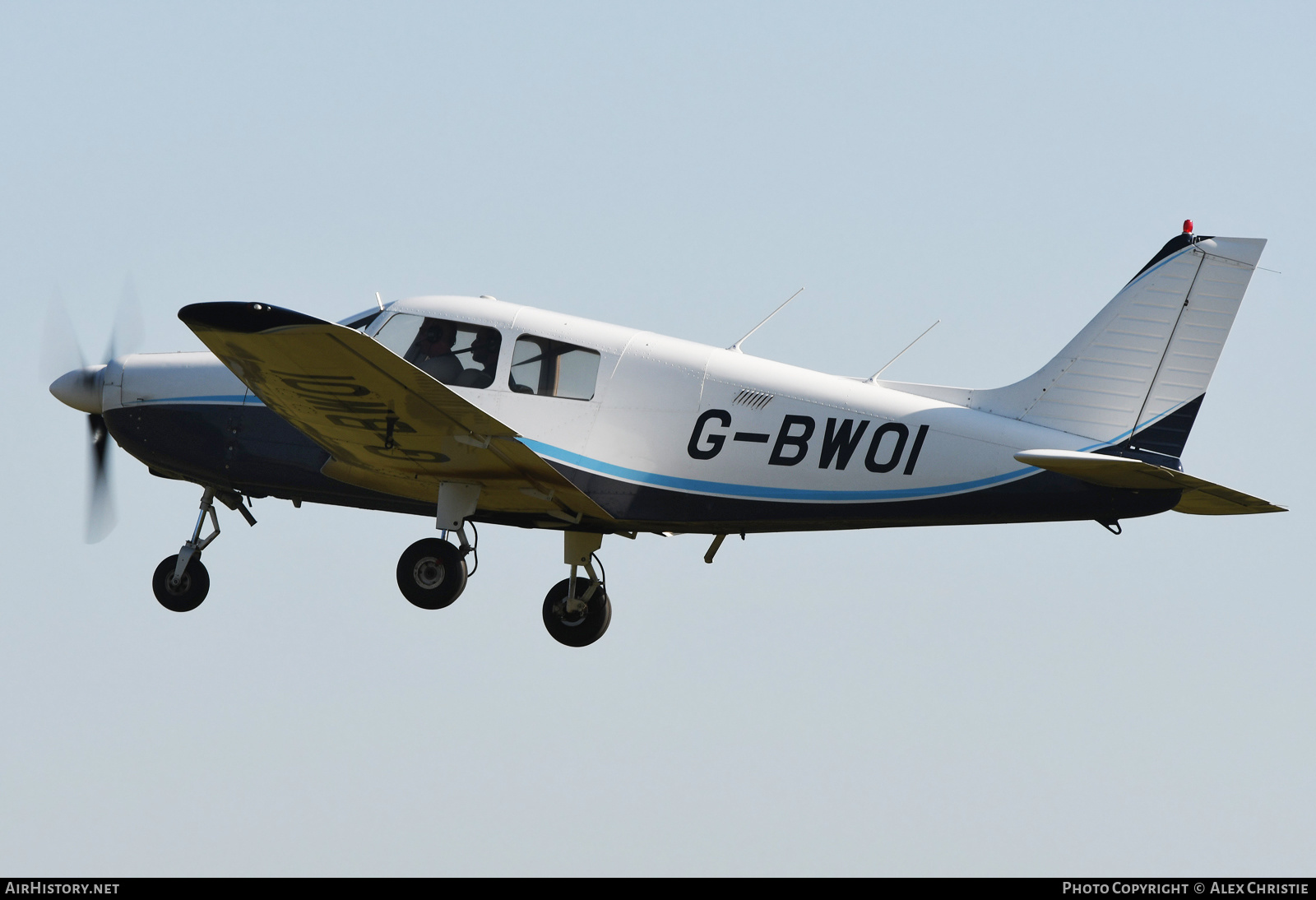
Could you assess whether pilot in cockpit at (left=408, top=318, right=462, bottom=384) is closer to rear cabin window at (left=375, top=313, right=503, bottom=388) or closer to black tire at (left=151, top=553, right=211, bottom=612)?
rear cabin window at (left=375, top=313, right=503, bottom=388)

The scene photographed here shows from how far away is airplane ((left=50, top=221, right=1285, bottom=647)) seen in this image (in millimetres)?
11414

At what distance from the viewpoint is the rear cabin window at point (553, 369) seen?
479 inches

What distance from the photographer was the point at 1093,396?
38.8ft

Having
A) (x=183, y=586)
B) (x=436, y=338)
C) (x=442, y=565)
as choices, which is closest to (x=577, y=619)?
(x=442, y=565)

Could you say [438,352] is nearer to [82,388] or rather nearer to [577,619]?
[577,619]

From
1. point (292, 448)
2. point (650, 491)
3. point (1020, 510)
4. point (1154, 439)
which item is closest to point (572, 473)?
point (650, 491)

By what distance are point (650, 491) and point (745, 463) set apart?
805mm

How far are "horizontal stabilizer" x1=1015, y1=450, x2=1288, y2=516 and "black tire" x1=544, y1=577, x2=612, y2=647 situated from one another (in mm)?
4259

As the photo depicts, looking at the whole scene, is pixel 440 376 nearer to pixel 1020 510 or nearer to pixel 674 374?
pixel 674 374

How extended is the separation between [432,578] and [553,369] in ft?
6.42

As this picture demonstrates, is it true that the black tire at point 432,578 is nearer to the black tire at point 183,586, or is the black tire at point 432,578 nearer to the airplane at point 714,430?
the airplane at point 714,430

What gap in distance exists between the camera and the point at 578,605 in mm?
13594

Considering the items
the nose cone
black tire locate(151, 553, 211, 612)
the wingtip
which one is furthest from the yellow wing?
the nose cone

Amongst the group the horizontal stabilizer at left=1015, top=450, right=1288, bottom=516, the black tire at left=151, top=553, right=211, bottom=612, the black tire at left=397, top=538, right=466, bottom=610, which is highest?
the horizontal stabilizer at left=1015, top=450, right=1288, bottom=516
